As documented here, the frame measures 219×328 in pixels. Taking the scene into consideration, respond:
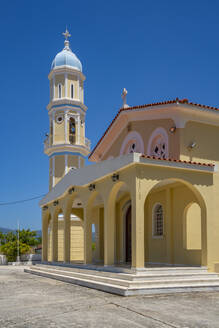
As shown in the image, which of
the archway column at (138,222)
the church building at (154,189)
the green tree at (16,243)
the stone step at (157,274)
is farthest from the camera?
the green tree at (16,243)

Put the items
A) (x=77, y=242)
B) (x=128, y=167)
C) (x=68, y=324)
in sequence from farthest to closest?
(x=77, y=242)
(x=128, y=167)
(x=68, y=324)

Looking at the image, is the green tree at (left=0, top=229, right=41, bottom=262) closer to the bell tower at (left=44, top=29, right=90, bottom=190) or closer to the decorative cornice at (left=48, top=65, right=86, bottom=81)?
the bell tower at (left=44, top=29, right=90, bottom=190)

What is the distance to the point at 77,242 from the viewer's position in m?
29.7

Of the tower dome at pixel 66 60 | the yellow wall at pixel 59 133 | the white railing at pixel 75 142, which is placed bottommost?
the white railing at pixel 75 142

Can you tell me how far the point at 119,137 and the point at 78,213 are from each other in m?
6.05

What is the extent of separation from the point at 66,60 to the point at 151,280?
77.7 ft

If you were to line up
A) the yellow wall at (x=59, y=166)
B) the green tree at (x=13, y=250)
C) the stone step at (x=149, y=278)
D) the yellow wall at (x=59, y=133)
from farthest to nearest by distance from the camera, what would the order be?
1. the green tree at (x=13, y=250)
2. the yellow wall at (x=59, y=133)
3. the yellow wall at (x=59, y=166)
4. the stone step at (x=149, y=278)

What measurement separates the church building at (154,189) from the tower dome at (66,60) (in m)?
12.5

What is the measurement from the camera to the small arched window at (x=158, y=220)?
15.9m

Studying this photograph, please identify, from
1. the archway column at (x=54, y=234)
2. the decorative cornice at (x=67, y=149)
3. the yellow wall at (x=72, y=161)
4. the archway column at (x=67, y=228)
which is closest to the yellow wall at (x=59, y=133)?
the decorative cornice at (x=67, y=149)

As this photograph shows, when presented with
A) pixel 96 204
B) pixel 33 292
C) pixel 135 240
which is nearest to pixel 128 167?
pixel 135 240

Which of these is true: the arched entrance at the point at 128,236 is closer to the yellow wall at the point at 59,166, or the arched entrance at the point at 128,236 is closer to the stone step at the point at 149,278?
the stone step at the point at 149,278

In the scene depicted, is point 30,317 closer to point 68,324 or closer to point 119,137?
point 68,324

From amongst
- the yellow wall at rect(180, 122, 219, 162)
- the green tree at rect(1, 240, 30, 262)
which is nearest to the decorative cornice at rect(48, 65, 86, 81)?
the green tree at rect(1, 240, 30, 262)
